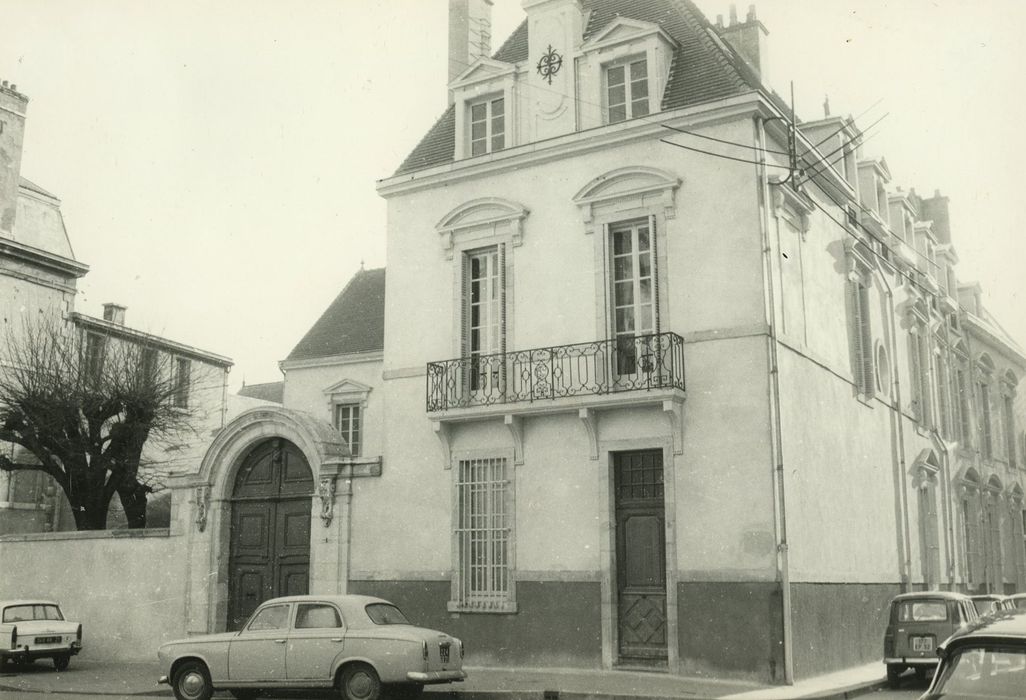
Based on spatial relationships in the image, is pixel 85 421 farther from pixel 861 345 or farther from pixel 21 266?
pixel 861 345

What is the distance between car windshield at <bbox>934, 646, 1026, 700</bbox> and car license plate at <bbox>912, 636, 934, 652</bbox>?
30.5 feet

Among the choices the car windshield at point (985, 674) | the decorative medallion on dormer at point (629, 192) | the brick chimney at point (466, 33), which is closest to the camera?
the car windshield at point (985, 674)

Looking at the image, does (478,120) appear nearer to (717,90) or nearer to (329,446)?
(717,90)

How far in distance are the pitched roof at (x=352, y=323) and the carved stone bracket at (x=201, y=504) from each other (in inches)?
392

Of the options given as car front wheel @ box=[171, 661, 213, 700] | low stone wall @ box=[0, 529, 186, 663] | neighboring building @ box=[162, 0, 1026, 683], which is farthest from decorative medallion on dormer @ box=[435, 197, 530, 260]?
car front wheel @ box=[171, 661, 213, 700]

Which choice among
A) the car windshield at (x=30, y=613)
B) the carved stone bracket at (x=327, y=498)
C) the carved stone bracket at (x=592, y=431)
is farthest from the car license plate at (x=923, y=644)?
the car windshield at (x=30, y=613)

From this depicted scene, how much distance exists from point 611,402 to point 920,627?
5.70 m

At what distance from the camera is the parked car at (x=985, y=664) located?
6492 mm

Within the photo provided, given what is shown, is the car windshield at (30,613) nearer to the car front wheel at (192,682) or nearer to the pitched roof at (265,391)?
the car front wheel at (192,682)

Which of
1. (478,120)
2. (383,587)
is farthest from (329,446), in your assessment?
(478,120)

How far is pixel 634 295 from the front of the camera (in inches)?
650

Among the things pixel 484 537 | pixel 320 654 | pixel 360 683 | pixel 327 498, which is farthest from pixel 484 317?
pixel 360 683

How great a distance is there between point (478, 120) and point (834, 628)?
10.7 meters

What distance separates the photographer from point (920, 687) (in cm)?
1528
